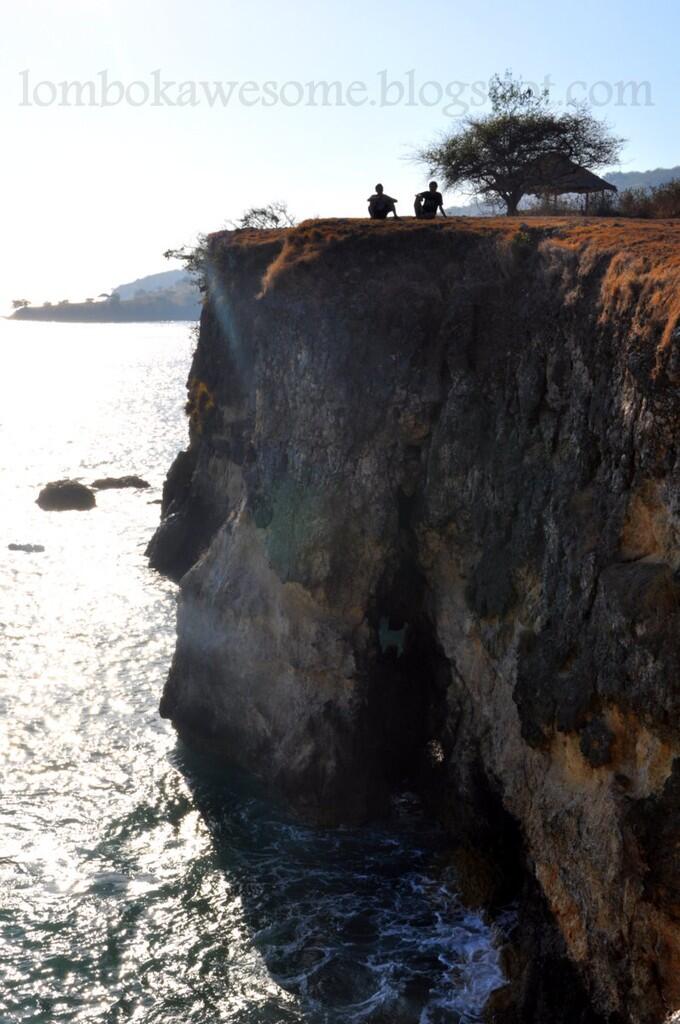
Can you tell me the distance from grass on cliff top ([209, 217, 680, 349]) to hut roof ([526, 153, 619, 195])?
8.94 m

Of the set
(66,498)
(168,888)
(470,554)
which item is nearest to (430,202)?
(470,554)

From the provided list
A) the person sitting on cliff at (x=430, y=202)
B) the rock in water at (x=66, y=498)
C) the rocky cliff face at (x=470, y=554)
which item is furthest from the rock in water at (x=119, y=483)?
the person sitting on cliff at (x=430, y=202)

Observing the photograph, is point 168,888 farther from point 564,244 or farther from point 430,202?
point 430,202

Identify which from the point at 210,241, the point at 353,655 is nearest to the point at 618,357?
the point at 353,655

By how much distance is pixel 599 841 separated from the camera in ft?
A: 50.0

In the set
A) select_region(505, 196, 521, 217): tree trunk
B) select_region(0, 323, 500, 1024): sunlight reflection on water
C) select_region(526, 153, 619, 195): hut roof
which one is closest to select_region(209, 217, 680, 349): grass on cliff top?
select_region(526, 153, 619, 195): hut roof

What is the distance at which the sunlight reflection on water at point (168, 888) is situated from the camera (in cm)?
1770

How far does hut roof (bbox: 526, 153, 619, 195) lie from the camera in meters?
33.9

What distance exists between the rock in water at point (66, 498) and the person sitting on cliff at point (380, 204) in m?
31.8

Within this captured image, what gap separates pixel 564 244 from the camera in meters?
19.4

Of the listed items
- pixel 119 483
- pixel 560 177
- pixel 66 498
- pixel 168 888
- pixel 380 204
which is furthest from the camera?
pixel 119 483

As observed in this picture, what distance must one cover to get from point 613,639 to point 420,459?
8676mm

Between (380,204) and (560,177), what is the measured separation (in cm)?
936

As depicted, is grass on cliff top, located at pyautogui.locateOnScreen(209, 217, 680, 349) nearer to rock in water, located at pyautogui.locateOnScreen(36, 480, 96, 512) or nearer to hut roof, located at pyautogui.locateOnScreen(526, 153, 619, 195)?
hut roof, located at pyautogui.locateOnScreen(526, 153, 619, 195)
